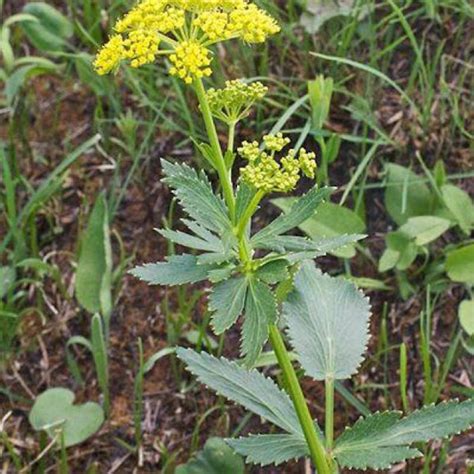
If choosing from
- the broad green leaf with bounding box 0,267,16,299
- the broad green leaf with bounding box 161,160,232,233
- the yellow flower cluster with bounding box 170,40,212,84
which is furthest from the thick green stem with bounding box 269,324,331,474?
the broad green leaf with bounding box 0,267,16,299

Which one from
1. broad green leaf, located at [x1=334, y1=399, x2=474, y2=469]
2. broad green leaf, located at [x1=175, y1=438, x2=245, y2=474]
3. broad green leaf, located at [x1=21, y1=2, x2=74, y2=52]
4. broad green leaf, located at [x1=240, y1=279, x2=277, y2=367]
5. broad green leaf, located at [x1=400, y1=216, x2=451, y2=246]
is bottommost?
broad green leaf, located at [x1=175, y1=438, x2=245, y2=474]

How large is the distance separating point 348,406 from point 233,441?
54cm

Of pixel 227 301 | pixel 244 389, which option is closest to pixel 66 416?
pixel 244 389

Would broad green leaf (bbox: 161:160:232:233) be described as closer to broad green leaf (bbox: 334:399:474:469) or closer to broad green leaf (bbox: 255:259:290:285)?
broad green leaf (bbox: 255:259:290:285)

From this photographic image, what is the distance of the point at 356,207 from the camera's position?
8.14 feet

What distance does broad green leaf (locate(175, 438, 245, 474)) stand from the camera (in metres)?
2.21

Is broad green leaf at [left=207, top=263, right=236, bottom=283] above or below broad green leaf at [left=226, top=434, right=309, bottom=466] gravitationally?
above

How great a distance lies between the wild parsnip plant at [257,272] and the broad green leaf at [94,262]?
2.07 feet

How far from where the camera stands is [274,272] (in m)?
1.72

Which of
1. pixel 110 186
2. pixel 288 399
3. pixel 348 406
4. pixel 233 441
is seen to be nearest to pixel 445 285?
pixel 348 406

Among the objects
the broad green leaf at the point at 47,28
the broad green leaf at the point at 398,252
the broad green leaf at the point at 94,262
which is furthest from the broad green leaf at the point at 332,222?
the broad green leaf at the point at 47,28

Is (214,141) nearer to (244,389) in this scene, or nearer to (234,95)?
(234,95)

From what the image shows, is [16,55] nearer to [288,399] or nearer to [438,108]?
[438,108]

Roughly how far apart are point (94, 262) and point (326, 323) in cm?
76
